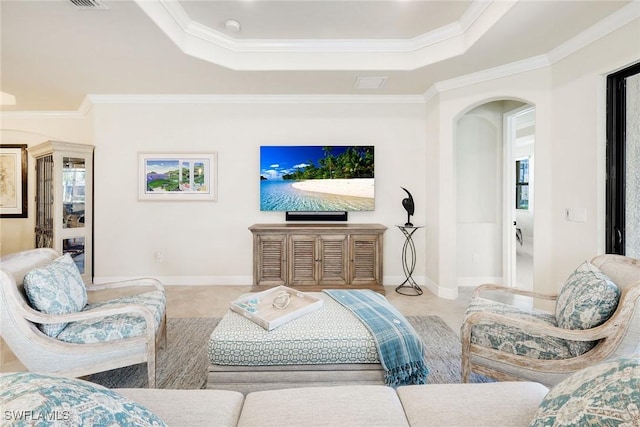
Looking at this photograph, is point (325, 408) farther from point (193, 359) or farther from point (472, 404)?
point (193, 359)

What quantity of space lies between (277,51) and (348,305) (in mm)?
2746

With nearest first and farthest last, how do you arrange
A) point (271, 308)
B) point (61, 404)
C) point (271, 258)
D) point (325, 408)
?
point (61, 404)
point (325, 408)
point (271, 308)
point (271, 258)

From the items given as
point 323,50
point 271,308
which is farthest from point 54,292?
point 323,50

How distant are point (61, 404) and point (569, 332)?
204cm

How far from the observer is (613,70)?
99.5 inches

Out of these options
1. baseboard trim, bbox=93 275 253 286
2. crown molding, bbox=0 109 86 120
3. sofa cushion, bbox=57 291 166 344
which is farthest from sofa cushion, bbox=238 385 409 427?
crown molding, bbox=0 109 86 120

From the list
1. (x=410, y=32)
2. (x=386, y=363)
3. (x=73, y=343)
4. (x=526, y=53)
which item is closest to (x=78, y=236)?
(x=73, y=343)

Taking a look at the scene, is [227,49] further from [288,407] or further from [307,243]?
[288,407]

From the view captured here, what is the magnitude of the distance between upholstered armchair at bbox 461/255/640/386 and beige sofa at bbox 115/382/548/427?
0.68 m

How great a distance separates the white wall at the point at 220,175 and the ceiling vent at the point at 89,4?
195 centimetres

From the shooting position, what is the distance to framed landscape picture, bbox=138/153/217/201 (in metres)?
4.32

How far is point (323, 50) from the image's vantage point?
3404 millimetres

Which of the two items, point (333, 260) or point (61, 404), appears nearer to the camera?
point (61, 404)

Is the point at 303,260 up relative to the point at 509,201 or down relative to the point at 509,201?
down
